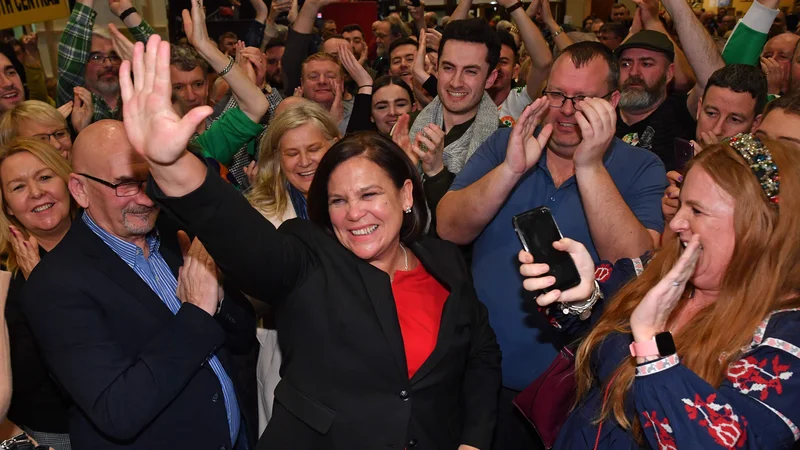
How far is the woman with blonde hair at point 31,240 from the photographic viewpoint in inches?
87.6

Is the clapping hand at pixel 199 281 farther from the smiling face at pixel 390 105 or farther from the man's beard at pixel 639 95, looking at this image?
the man's beard at pixel 639 95

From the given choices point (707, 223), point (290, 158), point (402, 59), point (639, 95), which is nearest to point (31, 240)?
point (290, 158)

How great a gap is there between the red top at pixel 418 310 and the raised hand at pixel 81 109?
9.53ft

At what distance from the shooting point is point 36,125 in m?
3.46

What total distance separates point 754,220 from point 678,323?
38 centimetres

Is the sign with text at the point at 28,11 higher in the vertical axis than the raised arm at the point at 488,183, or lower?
higher

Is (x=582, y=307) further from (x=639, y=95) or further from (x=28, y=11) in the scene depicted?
(x=28, y=11)

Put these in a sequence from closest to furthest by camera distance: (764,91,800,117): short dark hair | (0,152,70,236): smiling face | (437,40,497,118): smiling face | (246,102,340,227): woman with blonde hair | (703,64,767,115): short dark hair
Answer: (764,91,800,117): short dark hair, (0,152,70,236): smiling face, (246,102,340,227): woman with blonde hair, (703,64,767,115): short dark hair, (437,40,497,118): smiling face

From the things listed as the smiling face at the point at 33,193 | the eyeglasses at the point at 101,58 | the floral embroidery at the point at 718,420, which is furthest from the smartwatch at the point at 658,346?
the eyeglasses at the point at 101,58

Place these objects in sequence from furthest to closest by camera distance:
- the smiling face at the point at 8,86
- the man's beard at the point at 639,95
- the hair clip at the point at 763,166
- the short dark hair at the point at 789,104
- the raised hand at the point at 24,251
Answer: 1. the smiling face at the point at 8,86
2. the man's beard at the point at 639,95
3. the raised hand at the point at 24,251
4. the short dark hair at the point at 789,104
5. the hair clip at the point at 763,166

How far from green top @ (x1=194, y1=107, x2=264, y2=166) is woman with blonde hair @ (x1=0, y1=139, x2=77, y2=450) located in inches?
35.5

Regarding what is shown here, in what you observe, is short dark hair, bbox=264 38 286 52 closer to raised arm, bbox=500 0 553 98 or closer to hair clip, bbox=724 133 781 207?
raised arm, bbox=500 0 553 98

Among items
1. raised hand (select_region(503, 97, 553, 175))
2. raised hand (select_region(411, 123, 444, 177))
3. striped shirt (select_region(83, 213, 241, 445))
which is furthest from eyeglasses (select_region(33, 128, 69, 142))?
raised hand (select_region(503, 97, 553, 175))

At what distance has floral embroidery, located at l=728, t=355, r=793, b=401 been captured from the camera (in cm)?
151
